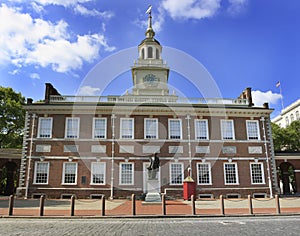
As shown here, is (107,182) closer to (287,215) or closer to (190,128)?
(190,128)

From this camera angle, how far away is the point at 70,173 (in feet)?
80.2

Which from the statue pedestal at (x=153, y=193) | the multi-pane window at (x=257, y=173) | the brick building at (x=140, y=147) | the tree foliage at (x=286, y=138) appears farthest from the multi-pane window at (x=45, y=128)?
the tree foliage at (x=286, y=138)

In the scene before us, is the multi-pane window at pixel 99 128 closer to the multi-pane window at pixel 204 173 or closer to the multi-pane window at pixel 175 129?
the multi-pane window at pixel 175 129

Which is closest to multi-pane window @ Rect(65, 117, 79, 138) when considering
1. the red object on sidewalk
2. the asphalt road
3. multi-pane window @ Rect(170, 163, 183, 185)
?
multi-pane window @ Rect(170, 163, 183, 185)

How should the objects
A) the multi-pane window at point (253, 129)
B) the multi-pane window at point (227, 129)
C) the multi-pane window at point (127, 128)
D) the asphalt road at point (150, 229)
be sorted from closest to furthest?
the asphalt road at point (150, 229)
the multi-pane window at point (127, 128)
the multi-pane window at point (227, 129)
the multi-pane window at point (253, 129)

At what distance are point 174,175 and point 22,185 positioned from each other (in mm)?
13708

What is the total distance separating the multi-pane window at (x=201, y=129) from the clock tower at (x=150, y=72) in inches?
379

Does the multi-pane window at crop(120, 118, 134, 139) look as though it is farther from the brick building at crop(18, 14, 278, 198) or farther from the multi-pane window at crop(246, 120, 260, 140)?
the multi-pane window at crop(246, 120, 260, 140)

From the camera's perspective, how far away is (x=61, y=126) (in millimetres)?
25375

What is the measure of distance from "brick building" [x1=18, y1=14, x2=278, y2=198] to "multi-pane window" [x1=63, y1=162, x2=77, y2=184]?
0.09m

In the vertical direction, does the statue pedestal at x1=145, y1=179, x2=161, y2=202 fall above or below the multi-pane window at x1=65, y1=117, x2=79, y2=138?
below

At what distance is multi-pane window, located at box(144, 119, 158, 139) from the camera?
2553 centimetres

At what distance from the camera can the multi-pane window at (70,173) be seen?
24266 millimetres

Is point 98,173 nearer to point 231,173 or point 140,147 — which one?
point 140,147
